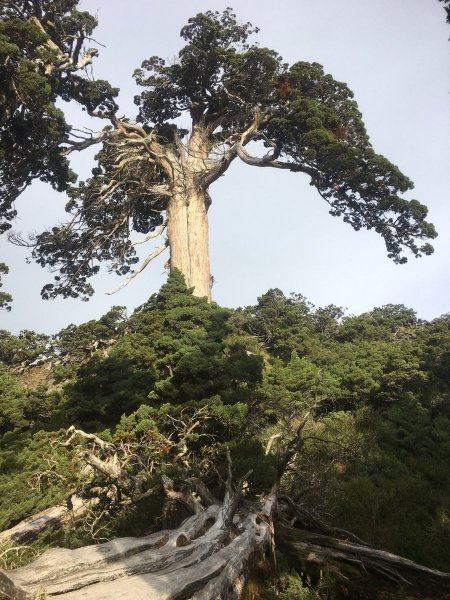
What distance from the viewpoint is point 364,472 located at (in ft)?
24.3

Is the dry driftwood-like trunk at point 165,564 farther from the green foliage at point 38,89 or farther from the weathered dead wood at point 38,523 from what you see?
the green foliage at point 38,89

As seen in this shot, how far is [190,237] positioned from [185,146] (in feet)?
13.9

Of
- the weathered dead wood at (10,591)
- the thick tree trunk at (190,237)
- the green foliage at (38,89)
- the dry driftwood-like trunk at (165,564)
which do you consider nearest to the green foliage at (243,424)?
the dry driftwood-like trunk at (165,564)

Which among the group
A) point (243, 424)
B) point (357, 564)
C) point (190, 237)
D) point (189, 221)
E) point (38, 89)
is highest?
point (38, 89)

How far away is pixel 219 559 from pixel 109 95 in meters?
15.9

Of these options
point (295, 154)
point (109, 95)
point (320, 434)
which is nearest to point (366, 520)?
point (320, 434)

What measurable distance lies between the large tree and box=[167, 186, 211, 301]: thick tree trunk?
0.04 meters

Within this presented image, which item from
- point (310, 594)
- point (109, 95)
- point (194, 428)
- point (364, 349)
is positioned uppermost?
point (109, 95)

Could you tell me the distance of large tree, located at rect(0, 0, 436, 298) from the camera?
13359mm

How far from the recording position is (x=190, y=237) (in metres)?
14.5

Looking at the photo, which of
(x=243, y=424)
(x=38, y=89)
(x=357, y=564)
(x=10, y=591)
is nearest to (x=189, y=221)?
(x=38, y=89)

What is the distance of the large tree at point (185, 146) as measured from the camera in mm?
13359

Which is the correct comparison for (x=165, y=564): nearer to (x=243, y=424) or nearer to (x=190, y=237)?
(x=243, y=424)

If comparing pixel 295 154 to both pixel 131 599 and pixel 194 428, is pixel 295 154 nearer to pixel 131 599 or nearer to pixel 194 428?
pixel 194 428
